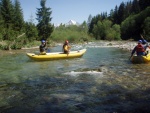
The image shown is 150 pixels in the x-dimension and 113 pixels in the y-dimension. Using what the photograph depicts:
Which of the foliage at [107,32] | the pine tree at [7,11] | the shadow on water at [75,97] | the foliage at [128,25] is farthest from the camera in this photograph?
the foliage at [107,32]

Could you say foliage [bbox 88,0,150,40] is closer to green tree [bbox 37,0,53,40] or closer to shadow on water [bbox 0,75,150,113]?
green tree [bbox 37,0,53,40]

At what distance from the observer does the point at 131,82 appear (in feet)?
28.7

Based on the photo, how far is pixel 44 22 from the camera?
164 feet

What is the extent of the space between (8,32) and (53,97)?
3007 cm

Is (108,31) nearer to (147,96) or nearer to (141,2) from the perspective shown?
(141,2)

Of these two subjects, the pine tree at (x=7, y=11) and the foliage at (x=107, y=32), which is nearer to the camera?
the pine tree at (x=7, y=11)

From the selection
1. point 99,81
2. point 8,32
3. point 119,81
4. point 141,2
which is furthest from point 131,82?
point 141,2

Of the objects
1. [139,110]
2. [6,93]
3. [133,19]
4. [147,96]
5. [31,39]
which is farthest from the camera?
[133,19]

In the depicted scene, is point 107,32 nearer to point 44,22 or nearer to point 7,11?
point 44,22

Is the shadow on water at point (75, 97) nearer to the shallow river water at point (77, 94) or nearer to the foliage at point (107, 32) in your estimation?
the shallow river water at point (77, 94)

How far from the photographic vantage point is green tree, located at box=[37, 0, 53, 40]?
49.5 metres

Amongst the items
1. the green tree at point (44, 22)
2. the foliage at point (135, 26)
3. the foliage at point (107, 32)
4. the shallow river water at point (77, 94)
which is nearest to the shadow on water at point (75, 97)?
the shallow river water at point (77, 94)

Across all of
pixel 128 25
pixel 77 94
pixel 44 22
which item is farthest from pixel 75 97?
pixel 128 25

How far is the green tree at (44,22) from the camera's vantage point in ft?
162
